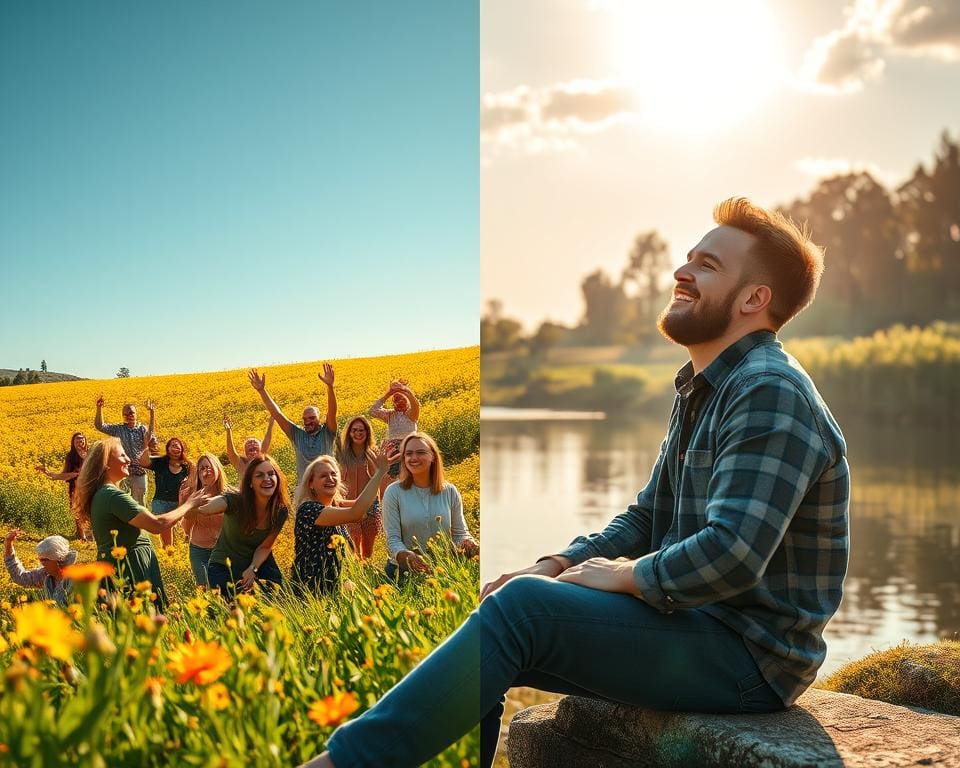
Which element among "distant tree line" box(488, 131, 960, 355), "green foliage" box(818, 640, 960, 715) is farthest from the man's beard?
"distant tree line" box(488, 131, 960, 355)

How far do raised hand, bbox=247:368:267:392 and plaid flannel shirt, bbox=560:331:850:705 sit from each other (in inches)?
Result: 36.1

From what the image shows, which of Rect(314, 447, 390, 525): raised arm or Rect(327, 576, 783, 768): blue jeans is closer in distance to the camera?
Rect(327, 576, 783, 768): blue jeans

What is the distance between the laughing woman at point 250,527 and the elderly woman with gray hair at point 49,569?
30 cm

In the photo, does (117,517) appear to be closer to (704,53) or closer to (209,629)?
(209,629)

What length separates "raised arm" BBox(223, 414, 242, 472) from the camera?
2273mm

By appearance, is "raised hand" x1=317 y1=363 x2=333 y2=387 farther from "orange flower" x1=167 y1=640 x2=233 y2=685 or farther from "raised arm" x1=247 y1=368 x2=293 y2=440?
"orange flower" x1=167 y1=640 x2=233 y2=685

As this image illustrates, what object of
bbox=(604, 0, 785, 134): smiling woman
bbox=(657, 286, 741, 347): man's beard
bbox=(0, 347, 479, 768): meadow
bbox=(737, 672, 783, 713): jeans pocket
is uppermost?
bbox=(604, 0, 785, 134): smiling woman

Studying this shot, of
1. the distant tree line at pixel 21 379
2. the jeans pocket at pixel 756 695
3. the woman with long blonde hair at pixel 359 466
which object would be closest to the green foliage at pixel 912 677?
the jeans pocket at pixel 756 695

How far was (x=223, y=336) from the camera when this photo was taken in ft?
7.47

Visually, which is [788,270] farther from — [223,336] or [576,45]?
[576,45]

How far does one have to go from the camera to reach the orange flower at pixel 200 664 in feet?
5.55

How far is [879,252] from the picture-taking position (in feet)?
69.2

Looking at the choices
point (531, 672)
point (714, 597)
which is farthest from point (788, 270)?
point (531, 672)

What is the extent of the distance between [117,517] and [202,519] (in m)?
0.20
